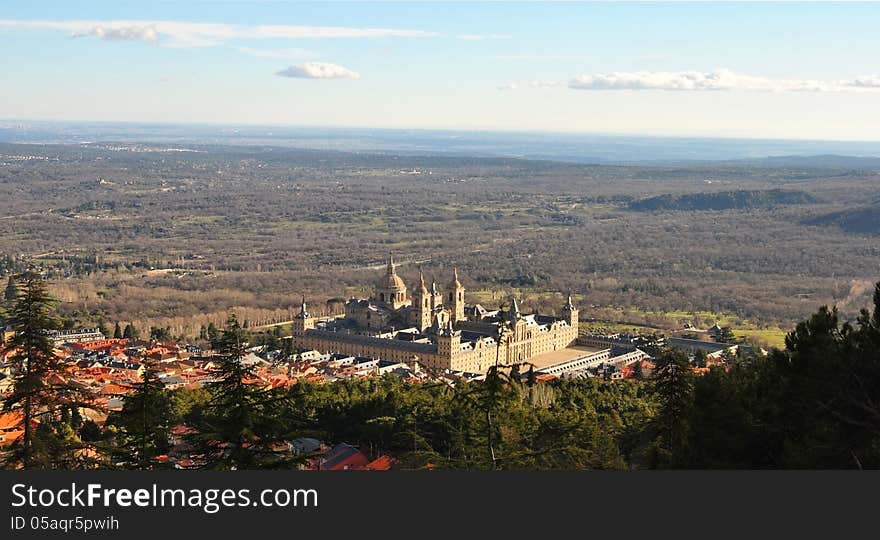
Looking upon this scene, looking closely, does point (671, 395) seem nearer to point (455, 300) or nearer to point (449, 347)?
point (449, 347)

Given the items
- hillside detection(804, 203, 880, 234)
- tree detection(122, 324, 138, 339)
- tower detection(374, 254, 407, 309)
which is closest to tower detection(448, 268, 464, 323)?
tower detection(374, 254, 407, 309)

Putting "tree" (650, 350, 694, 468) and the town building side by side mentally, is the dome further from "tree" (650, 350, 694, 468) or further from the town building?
"tree" (650, 350, 694, 468)

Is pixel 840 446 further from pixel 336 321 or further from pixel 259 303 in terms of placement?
pixel 259 303

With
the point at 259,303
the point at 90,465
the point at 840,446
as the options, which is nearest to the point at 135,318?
the point at 259,303

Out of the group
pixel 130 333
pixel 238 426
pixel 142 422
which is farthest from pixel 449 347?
pixel 238 426

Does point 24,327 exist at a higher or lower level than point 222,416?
higher

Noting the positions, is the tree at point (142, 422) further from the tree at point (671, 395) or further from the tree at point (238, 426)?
the tree at point (671, 395)

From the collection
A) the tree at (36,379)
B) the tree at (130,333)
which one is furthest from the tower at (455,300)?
the tree at (36,379)
